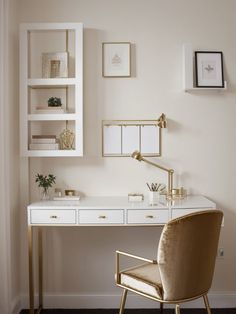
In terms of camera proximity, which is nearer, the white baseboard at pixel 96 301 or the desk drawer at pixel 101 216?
the desk drawer at pixel 101 216

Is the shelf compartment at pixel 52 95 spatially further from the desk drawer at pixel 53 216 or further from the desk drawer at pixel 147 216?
the desk drawer at pixel 147 216

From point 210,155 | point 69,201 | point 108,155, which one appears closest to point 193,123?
point 210,155

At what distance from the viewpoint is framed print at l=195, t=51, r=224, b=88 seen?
3166mm

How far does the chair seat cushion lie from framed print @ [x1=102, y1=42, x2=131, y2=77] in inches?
59.1

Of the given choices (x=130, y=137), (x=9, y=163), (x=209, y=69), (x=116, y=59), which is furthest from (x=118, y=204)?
(x=209, y=69)

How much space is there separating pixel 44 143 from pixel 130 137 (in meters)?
0.68

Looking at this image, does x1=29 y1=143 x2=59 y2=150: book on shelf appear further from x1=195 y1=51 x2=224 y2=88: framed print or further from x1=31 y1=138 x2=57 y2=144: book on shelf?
x1=195 y1=51 x2=224 y2=88: framed print

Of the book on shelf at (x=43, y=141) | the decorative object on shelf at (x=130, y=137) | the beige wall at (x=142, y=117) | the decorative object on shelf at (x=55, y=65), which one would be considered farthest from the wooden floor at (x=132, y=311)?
the decorative object on shelf at (x=55, y=65)

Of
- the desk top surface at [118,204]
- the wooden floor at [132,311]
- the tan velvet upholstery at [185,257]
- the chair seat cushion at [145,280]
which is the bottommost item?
the wooden floor at [132,311]

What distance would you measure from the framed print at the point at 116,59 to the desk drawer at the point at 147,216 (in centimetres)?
111

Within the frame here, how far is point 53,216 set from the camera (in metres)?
2.83

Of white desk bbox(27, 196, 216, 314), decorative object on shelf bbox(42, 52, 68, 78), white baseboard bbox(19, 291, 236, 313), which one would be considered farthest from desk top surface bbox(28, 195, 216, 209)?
decorative object on shelf bbox(42, 52, 68, 78)

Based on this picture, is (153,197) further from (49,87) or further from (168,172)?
(49,87)

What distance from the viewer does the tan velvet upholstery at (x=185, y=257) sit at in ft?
7.47
